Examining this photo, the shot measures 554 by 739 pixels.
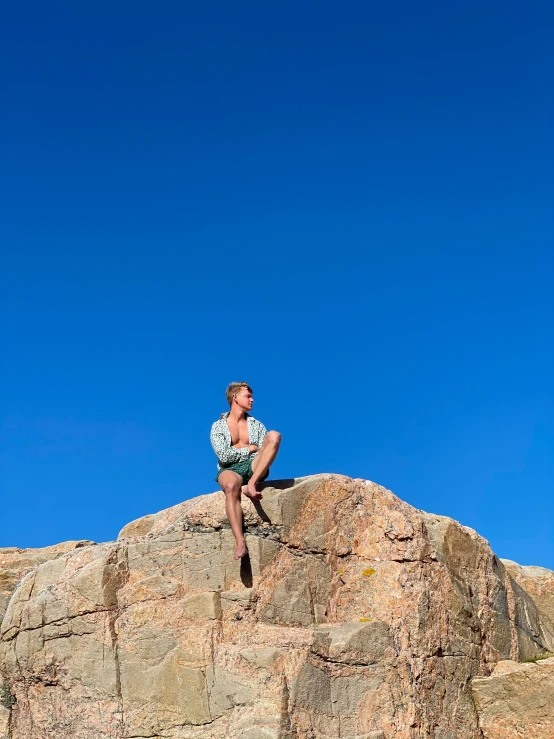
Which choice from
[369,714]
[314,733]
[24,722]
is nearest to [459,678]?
[369,714]

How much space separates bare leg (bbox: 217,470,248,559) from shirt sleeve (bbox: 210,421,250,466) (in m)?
0.33

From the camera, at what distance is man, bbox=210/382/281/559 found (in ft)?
42.2

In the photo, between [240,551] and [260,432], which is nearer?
[240,551]

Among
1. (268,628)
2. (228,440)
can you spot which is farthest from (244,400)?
(268,628)

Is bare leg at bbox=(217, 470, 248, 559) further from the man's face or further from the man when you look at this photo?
the man's face

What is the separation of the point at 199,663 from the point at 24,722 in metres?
3.06

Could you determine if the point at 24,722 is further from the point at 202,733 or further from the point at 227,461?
the point at 227,461

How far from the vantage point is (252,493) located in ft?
42.8

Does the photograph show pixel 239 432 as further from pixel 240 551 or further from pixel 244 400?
pixel 240 551

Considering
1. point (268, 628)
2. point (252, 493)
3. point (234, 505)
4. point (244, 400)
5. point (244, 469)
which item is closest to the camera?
point (268, 628)

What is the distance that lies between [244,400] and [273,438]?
0.98 m

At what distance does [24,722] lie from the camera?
13320 millimetres

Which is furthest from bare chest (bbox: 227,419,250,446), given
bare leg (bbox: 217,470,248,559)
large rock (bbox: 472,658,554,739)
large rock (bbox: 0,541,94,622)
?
large rock (bbox: 472,658,554,739)

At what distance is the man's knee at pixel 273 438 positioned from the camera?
13344 mm
